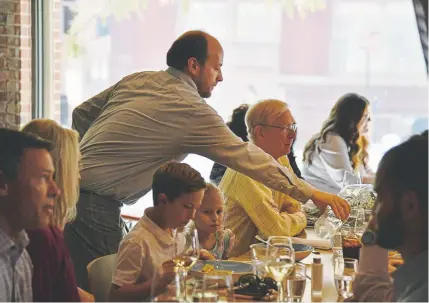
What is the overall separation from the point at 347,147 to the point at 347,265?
3464mm

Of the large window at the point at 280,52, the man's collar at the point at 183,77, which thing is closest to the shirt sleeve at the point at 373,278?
the man's collar at the point at 183,77

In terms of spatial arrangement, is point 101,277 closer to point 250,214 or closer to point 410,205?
point 250,214

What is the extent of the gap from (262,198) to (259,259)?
963 millimetres

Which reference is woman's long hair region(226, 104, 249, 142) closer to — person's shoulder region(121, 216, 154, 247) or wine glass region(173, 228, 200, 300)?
person's shoulder region(121, 216, 154, 247)

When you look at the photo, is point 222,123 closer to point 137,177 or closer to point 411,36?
point 137,177

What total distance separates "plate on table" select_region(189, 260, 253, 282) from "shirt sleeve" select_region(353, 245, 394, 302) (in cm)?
49

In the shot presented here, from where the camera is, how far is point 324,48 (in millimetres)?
6770

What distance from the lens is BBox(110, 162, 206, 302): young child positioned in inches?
103

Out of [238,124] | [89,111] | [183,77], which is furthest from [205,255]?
[238,124]

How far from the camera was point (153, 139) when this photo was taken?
11.3 feet

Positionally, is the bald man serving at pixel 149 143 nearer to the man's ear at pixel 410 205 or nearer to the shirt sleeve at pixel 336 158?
the man's ear at pixel 410 205

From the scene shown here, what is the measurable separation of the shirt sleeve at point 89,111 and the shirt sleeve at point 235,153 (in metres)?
0.55

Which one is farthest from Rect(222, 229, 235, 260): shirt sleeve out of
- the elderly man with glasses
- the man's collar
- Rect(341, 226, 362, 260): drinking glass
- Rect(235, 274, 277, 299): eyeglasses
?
the man's collar

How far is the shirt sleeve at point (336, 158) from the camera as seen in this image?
588 centimetres
